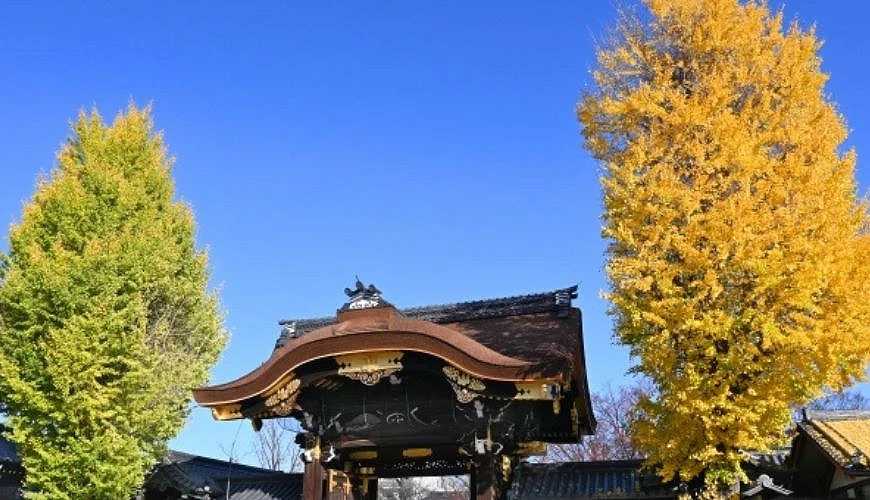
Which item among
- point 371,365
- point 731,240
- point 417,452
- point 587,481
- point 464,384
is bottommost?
point 587,481

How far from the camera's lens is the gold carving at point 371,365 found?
11070mm

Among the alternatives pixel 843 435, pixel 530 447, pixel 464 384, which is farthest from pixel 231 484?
→ pixel 843 435

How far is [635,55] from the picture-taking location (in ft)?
41.0

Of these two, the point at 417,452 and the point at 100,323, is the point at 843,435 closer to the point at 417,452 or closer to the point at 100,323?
the point at 417,452

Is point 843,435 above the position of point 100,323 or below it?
below

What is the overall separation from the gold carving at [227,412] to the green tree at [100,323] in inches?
109

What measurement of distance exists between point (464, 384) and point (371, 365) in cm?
156

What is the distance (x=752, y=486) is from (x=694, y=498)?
2185 millimetres

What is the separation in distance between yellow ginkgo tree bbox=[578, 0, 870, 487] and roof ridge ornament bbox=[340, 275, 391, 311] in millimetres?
4010

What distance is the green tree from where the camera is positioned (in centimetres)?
1329

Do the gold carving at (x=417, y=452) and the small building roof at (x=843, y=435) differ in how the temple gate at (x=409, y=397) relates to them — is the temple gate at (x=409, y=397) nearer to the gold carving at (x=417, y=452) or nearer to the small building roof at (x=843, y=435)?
the gold carving at (x=417, y=452)

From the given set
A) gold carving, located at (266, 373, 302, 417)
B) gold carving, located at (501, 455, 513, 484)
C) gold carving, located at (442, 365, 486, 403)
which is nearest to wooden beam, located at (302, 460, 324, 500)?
gold carving, located at (266, 373, 302, 417)

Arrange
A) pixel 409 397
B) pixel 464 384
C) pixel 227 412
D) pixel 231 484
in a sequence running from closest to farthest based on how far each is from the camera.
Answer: pixel 464 384 → pixel 409 397 → pixel 227 412 → pixel 231 484

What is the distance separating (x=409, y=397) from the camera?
461 inches
